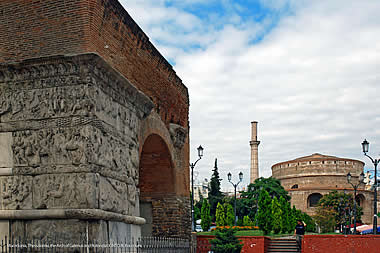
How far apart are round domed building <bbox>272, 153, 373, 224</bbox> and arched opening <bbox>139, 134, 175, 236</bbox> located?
43.2 m

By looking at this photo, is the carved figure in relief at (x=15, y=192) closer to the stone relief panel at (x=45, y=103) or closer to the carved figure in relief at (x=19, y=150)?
the carved figure in relief at (x=19, y=150)

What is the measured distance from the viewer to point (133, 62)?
34.3 feet

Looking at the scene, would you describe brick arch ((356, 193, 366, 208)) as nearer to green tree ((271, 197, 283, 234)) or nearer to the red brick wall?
green tree ((271, 197, 283, 234))

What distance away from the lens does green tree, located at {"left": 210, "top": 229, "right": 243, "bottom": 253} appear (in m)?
15.1

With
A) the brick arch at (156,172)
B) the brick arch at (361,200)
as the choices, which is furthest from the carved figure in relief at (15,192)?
the brick arch at (361,200)

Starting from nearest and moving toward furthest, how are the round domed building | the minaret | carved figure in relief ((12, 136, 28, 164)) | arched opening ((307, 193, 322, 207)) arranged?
carved figure in relief ((12, 136, 28, 164))
the round domed building
arched opening ((307, 193, 322, 207))
the minaret

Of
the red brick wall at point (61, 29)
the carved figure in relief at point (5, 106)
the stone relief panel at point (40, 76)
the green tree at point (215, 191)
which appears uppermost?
the red brick wall at point (61, 29)

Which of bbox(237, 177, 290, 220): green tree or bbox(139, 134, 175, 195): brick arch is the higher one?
bbox(139, 134, 175, 195): brick arch

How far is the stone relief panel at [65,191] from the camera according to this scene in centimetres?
754

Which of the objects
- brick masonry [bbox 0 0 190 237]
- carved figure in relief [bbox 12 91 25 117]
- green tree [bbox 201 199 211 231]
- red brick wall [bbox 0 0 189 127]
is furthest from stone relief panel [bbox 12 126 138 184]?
green tree [bbox 201 199 211 231]

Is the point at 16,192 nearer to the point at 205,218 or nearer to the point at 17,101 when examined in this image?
the point at 17,101

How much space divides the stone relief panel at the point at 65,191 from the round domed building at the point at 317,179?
48793mm

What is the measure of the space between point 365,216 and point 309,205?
19.8 feet

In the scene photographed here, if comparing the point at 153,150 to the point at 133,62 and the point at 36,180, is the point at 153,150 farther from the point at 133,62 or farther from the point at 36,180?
the point at 36,180
